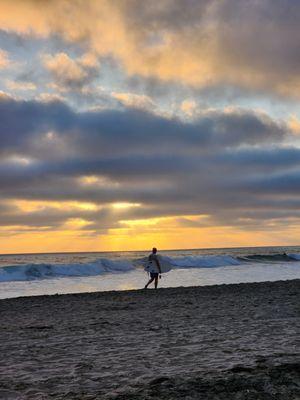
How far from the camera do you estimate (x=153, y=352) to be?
666 cm

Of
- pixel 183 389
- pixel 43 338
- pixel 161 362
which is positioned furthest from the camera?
pixel 43 338

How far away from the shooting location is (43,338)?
8.38 m

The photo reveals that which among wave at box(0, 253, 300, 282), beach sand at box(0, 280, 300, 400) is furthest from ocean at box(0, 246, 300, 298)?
beach sand at box(0, 280, 300, 400)

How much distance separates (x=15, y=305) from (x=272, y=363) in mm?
10559

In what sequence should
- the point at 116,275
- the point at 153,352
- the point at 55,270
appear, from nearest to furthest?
the point at 153,352
the point at 116,275
the point at 55,270

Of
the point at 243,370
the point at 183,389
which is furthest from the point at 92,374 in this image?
the point at 243,370

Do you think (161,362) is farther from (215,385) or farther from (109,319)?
(109,319)

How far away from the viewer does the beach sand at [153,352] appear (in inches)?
190

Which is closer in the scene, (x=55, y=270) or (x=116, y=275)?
(x=116, y=275)

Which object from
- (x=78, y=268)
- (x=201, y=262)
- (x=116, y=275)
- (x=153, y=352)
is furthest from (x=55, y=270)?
(x=153, y=352)

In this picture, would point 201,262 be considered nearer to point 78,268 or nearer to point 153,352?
point 78,268

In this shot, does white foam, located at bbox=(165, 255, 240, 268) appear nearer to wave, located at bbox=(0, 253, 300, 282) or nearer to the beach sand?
wave, located at bbox=(0, 253, 300, 282)

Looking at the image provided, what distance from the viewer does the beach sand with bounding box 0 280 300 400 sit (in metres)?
4.82

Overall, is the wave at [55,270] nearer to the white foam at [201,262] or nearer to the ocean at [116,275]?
the ocean at [116,275]
